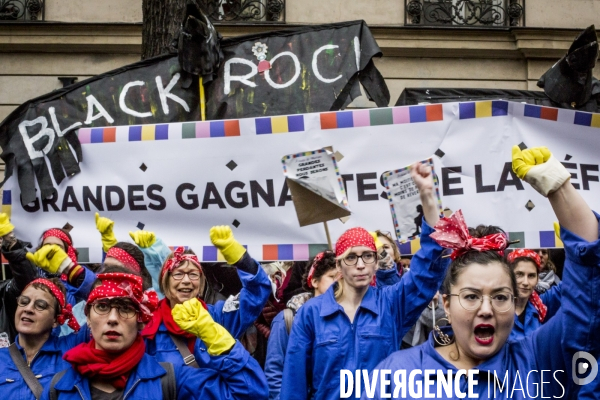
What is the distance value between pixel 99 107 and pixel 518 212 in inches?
117

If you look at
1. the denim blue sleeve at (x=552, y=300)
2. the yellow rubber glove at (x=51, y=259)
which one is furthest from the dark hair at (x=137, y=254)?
the denim blue sleeve at (x=552, y=300)

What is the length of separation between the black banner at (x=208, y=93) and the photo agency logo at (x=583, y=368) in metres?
3.42

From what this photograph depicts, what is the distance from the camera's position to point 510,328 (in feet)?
8.59

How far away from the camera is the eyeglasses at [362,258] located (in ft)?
13.5

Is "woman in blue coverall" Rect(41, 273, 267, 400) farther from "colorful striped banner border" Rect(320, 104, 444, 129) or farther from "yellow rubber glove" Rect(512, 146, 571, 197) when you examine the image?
"colorful striped banner border" Rect(320, 104, 444, 129)

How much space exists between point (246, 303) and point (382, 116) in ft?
5.93

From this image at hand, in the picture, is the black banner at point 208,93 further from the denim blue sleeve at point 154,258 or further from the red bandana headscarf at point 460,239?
the red bandana headscarf at point 460,239

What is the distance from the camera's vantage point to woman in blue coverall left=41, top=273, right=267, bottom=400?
11.1 ft

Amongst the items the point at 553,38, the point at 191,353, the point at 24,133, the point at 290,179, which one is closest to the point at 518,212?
the point at 290,179

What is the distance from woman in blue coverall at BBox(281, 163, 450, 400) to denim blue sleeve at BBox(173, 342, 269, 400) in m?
0.53

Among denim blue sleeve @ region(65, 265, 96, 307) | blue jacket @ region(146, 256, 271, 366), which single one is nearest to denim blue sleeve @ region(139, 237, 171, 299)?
denim blue sleeve @ region(65, 265, 96, 307)

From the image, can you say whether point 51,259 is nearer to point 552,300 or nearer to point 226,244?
point 226,244

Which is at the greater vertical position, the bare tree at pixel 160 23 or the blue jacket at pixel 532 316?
the bare tree at pixel 160 23

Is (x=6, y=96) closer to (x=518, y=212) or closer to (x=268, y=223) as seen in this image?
(x=268, y=223)
